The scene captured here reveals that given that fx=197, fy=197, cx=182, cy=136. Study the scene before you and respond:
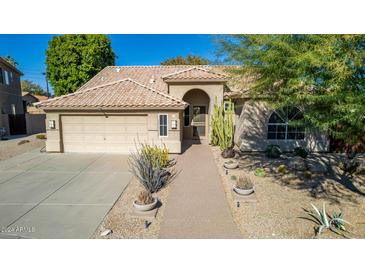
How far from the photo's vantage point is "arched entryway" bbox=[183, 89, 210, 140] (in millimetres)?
15234

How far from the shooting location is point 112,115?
1196 cm

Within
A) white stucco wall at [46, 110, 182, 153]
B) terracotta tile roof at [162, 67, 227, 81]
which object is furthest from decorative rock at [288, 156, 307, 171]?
terracotta tile roof at [162, 67, 227, 81]

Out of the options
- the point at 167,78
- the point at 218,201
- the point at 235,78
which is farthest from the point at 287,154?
the point at 167,78

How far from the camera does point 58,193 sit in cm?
685

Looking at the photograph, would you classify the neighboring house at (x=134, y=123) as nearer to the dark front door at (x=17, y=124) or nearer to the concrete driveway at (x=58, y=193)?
the concrete driveway at (x=58, y=193)

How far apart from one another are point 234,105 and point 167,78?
5.01m

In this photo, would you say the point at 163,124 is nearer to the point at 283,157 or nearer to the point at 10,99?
the point at 283,157

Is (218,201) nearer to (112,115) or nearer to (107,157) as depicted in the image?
(107,157)

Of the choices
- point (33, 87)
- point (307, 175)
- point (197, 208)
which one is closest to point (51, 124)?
point (197, 208)

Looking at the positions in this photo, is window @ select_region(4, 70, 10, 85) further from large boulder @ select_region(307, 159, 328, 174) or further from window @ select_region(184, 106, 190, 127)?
large boulder @ select_region(307, 159, 328, 174)

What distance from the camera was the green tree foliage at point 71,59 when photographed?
A: 939 inches

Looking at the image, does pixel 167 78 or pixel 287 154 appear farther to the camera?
pixel 167 78

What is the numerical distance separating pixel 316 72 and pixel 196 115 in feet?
35.7

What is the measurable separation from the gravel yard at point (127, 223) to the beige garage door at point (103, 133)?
601 centimetres
